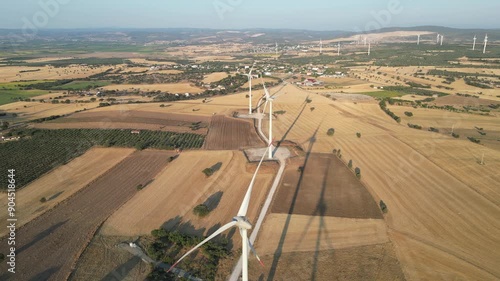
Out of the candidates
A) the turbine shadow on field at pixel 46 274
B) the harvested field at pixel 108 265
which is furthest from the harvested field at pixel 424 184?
the turbine shadow on field at pixel 46 274

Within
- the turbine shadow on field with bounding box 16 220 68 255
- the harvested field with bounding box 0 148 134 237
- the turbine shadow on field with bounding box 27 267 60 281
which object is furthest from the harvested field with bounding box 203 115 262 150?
the turbine shadow on field with bounding box 27 267 60 281

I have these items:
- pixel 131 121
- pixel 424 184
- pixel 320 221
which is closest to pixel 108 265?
pixel 320 221

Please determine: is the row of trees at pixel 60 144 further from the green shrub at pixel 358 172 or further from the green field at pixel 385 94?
the green field at pixel 385 94

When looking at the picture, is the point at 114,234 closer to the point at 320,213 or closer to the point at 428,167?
the point at 320,213

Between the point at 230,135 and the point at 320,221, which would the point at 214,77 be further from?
the point at 320,221

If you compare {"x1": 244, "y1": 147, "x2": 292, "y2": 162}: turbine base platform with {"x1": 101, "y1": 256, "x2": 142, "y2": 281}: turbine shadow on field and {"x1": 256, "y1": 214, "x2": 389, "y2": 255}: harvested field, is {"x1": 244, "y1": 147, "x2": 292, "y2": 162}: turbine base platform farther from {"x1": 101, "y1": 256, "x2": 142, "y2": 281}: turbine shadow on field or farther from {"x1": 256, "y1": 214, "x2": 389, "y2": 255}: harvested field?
{"x1": 101, "y1": 256, "x2": 142, "y2": 281}: turbine shadow on field

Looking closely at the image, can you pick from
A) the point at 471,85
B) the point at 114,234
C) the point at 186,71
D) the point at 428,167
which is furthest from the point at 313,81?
the point at 114,234
